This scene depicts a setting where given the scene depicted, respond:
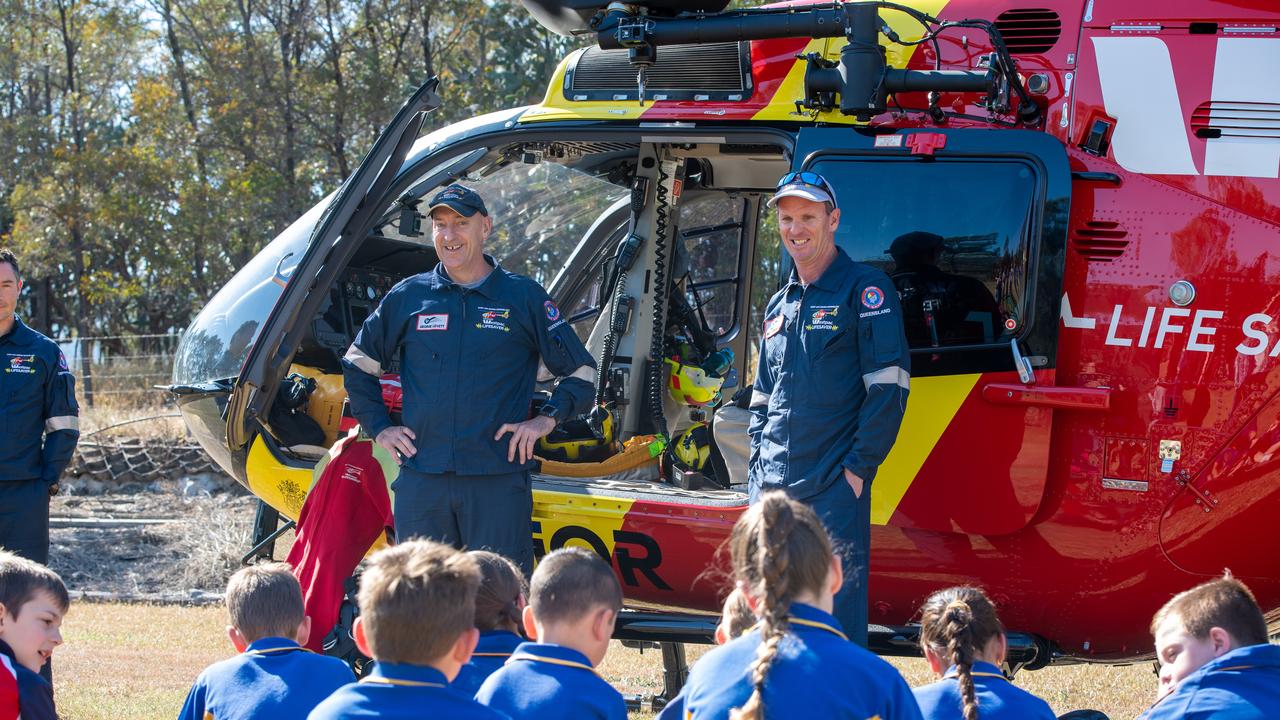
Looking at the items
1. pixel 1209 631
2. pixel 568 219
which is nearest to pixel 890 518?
pixel 1209 631

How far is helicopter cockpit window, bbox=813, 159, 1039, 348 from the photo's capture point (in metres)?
4.62

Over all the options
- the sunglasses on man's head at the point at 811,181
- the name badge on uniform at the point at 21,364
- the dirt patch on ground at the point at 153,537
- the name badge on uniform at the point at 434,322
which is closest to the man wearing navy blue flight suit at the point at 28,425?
the name badge on uniform at the point at 21,364

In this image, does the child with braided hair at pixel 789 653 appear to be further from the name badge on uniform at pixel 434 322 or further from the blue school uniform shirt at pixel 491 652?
the name badge on uniform at pixel 434 322

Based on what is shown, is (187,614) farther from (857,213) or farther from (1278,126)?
(1278,126)

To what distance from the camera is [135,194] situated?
856 inches

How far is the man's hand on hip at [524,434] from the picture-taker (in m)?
4.74

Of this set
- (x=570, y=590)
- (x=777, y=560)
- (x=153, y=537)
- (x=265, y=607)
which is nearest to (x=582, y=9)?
(x=265, y=607)

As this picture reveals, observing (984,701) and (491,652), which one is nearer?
(984,701)

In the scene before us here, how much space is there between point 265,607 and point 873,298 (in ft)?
6.90

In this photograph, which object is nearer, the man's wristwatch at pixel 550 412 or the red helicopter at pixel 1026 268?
the red helicopter at pixel 1026 268

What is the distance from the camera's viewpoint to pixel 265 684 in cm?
320

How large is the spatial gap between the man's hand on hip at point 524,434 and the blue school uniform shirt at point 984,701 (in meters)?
1.88

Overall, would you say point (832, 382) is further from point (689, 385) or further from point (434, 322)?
point (689, 385)

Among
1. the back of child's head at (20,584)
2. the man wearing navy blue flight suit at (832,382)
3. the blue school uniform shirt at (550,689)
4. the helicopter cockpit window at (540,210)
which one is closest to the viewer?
the blue school uniform shirt at (550,689)
